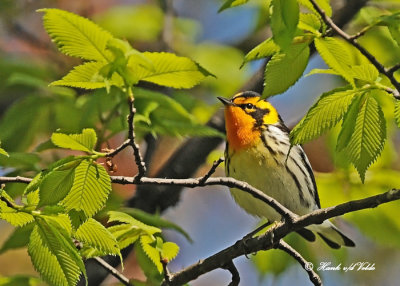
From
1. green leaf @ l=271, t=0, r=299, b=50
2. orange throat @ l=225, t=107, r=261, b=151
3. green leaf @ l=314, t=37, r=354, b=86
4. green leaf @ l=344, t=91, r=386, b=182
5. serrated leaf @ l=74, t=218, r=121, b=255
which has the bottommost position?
orange throat @ l=225, t=107, r=261, b=151

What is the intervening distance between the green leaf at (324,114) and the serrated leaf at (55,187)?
0.63m

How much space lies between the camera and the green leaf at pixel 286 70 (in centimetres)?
205

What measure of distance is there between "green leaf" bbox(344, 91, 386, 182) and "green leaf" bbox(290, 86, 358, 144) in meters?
0.07

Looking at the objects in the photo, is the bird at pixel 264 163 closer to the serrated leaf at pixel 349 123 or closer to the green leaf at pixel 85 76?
the serrated leaf at pixel 349 123

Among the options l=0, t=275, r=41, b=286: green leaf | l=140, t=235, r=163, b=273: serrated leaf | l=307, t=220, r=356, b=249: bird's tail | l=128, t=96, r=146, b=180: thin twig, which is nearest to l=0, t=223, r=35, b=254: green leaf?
l=0, t=275, r=41, b=286: green leaf

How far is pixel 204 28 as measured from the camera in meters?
6.57

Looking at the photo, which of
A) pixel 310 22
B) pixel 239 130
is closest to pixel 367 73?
pixel 310 22

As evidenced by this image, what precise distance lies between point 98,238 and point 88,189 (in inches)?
6.7

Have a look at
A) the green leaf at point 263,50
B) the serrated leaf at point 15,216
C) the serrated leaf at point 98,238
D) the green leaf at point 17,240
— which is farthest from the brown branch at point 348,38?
the green leaf at point 17,240

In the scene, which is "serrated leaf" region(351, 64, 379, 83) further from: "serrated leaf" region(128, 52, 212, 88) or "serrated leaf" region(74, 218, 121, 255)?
"serrated leaf" region(74, 218, 121, 255)

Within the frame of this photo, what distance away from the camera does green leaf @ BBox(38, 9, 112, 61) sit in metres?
1.99

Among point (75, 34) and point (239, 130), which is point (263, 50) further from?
point (239, 130)

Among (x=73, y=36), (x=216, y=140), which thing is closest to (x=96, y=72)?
(x=73, y=36)

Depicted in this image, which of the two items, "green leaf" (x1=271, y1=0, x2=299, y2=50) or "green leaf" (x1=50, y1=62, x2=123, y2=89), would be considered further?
"green leaf" (x1=50, y1=62, x2=123, y2=89)
